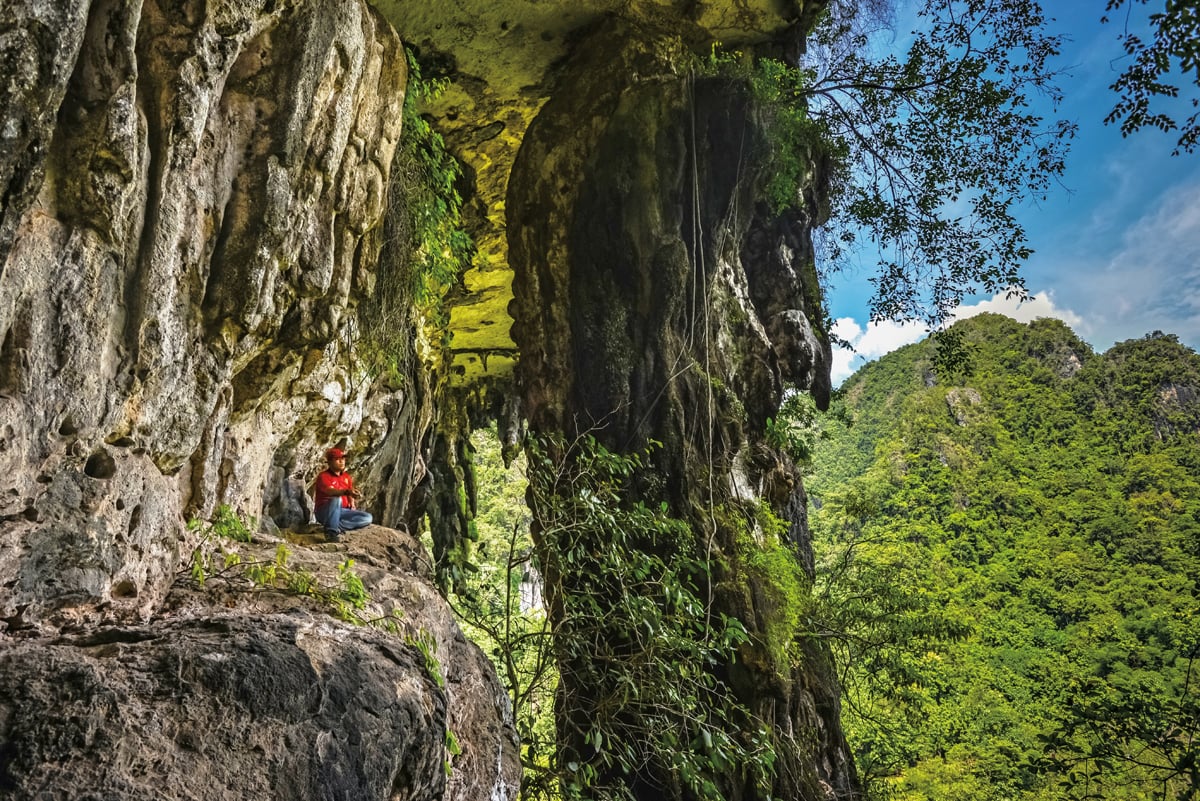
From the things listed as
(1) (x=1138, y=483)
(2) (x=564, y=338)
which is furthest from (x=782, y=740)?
(1) (x=1138, y=483)

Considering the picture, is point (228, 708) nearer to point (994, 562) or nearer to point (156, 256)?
point (156, 256)

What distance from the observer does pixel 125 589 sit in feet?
8.77

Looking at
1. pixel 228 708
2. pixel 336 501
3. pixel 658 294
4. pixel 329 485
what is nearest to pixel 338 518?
pixel 336 501

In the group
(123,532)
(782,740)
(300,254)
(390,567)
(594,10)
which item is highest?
(594,10)

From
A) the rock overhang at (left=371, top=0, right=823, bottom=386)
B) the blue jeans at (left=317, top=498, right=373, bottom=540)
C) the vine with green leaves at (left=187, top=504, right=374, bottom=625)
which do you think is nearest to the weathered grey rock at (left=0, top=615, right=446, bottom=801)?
the vine with green leaves at (left=187, top=504, right=374, bottom=625)

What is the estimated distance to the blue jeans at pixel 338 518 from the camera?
4.98m

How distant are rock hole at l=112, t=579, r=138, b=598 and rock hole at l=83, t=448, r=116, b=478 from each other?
1.40 ft

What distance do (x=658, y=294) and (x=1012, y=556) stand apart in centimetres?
2547

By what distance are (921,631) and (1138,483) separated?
88.5ft

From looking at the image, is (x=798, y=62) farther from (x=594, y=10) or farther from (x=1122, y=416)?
(x=1122, y=416)

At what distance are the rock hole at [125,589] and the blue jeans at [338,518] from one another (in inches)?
86.1

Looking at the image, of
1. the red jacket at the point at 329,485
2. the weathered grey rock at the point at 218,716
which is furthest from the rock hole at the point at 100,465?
the red jacket at the point at 329,485

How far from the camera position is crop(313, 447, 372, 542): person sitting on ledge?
16.5 ft

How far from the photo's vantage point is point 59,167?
2.52 meters
